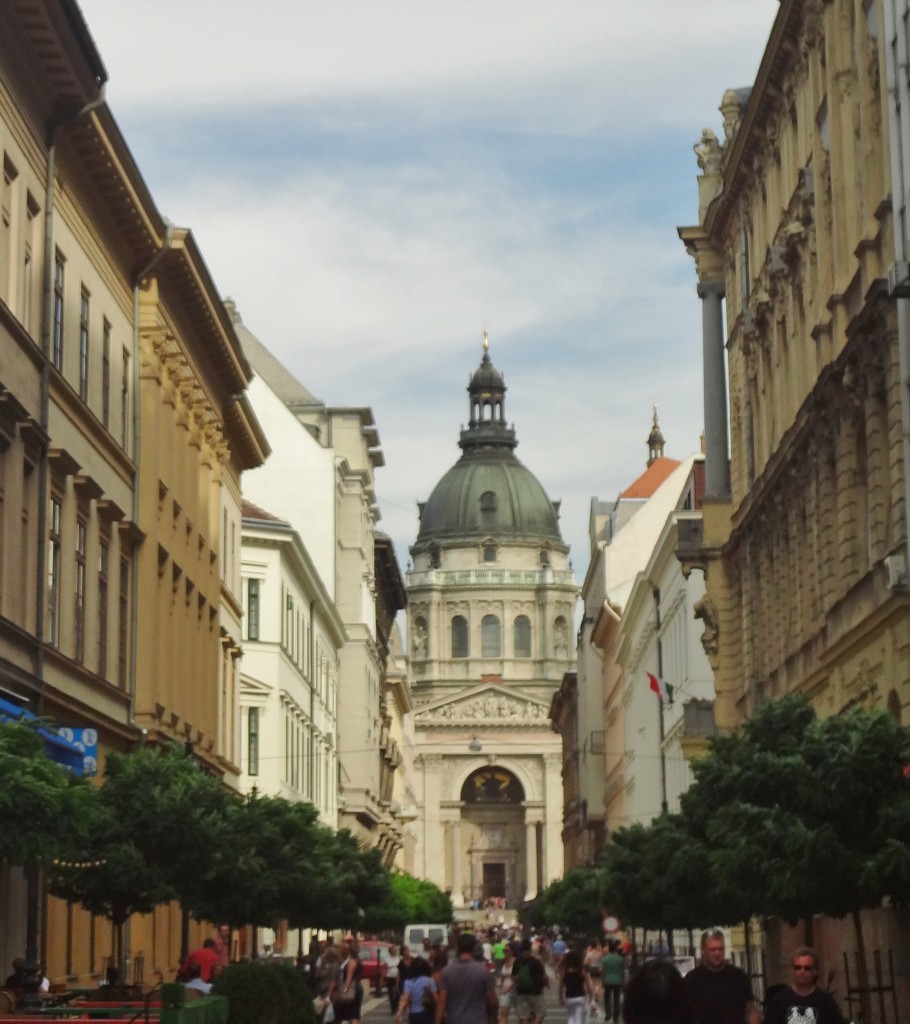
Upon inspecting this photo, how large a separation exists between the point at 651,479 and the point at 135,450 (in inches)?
4027

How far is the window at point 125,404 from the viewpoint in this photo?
3762 centimetres

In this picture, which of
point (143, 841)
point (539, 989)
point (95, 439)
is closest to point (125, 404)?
point (95, 439)

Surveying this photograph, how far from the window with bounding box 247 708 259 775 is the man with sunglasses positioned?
4963 centimetres

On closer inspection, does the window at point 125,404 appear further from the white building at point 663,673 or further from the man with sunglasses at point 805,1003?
the man with sunglasses at point 805,1003

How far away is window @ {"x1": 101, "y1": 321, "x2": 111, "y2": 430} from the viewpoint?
3553 centimetres

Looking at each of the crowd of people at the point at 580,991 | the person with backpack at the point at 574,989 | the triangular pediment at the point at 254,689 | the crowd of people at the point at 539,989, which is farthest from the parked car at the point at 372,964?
the person with backpack at the point at 574,989

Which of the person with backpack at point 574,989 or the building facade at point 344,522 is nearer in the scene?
the person with backpack at point 574,989

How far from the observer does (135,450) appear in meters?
38.3

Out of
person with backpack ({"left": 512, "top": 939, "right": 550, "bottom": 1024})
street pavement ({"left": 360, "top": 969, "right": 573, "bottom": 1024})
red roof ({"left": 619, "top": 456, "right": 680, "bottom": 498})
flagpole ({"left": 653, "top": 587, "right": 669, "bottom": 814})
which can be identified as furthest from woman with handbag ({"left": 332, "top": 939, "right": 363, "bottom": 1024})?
red roof ({"left": 619, "top": 456, "right": 680, "bottom": 498})

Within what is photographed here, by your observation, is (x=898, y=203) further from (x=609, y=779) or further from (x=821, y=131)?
(x=609, y=779)

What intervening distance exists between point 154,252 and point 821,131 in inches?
436

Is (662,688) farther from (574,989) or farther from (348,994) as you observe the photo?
(348,994)

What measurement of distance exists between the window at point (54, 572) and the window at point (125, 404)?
6.14 m

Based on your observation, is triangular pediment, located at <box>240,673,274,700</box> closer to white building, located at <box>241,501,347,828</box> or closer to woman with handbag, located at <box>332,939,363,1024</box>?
white building, located at <box>241,501,347,828</box>
